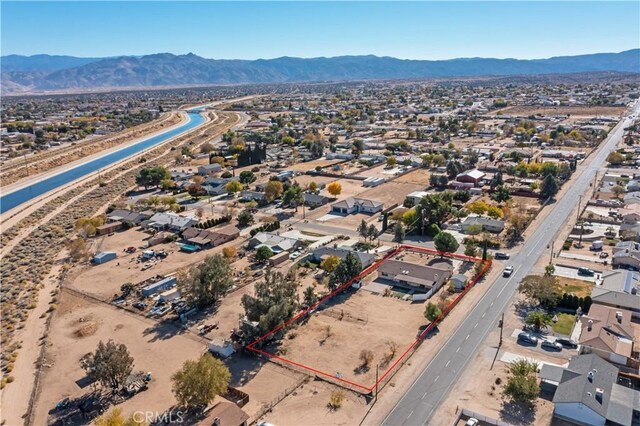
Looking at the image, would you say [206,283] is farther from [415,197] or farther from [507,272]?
[415,197]

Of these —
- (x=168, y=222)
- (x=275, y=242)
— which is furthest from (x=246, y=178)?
(x=275, y=242)

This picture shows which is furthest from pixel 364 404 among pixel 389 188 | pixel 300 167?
pixel 300 167

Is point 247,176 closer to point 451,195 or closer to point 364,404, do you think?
point 451,195

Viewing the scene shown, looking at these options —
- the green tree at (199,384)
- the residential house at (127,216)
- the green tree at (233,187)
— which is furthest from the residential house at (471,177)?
the green tree at (199,384)

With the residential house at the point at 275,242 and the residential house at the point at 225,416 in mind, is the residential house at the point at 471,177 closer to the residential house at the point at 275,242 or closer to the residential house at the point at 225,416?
the residential house at the point at 275,242

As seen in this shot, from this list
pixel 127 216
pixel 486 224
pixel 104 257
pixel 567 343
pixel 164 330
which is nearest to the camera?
pixel 567 343
